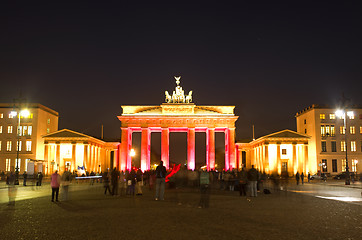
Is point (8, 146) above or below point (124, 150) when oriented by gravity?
above

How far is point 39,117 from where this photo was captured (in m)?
71.2

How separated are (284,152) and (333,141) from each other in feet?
29.6

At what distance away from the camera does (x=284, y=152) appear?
228 feet

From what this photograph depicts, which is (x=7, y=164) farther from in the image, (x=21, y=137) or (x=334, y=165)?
(x=334, y=165)

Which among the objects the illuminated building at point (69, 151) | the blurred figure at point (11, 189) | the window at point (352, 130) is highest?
the window at point (352, 130)

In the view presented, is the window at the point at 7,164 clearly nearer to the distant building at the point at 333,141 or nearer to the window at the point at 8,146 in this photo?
the window at the point at 8,146

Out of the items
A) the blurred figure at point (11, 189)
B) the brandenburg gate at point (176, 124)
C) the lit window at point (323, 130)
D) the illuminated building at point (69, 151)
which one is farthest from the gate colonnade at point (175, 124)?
the blurred figure at point (11, 189)

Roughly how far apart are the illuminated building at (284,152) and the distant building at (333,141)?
98.0 inches

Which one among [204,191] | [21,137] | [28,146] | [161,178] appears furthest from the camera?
[21,137]

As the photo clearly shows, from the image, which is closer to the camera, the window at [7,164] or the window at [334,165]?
the window at [334,165]

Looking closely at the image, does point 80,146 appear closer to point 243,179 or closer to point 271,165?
point 271,165

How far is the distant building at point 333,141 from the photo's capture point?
65.8 m

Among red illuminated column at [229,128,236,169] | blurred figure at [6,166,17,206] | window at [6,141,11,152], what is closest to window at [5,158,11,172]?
window at [6,141,11,152]

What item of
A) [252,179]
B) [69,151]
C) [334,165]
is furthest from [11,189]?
[334,165]
